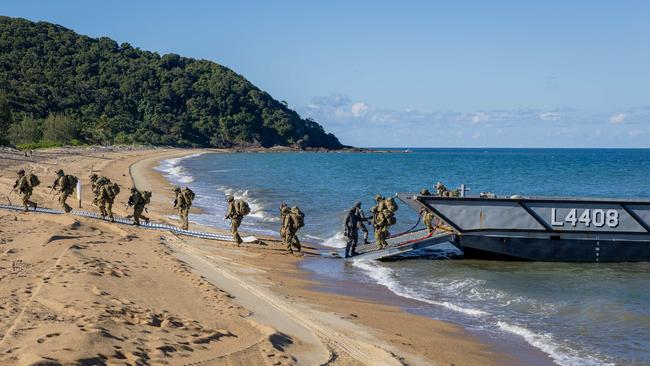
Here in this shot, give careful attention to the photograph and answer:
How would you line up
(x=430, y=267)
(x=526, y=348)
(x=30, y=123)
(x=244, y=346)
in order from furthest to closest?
(x=30, y=123), (x=430, y=267), (x=526, y=348), (x=244, y=346)

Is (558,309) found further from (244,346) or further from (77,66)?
(77,66)

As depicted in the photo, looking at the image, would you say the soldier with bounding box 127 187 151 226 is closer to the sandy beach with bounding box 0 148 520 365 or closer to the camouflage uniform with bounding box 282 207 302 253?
the sandy beach with bounding box 0 148 520 365

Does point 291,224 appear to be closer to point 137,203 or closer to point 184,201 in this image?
point 184,201

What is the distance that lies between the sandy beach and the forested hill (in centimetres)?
7530

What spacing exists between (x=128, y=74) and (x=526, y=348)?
490 feet

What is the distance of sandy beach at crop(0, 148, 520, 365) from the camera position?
24.6 ft

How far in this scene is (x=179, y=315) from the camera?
9.29 metres

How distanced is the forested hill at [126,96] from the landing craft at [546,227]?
75171 mm

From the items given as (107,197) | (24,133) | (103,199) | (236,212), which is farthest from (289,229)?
(24,133)

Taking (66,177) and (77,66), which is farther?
(77,66)

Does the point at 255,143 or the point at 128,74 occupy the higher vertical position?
the point at 128,74

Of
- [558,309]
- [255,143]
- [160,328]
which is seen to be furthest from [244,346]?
[255,143]

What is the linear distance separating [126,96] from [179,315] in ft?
460

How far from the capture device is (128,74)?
14962cm
